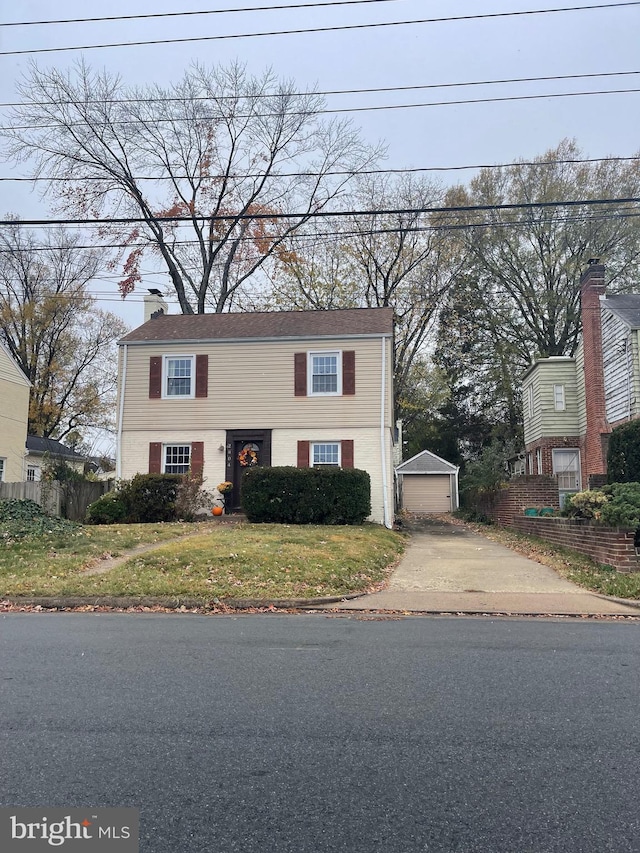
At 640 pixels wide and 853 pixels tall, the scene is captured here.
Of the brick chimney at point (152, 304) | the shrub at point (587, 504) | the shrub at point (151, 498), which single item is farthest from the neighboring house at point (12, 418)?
the shrub at point (587, 504)

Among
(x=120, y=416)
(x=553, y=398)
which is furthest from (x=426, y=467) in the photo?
(x=120, y=416)

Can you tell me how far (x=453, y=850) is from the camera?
3047 millimetres

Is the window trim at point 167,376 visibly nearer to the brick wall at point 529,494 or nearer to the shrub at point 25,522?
the shrub at point 25,522

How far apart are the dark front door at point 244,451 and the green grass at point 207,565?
18.9 feet

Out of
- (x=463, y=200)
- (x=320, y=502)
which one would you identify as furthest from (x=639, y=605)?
(x=463, y=200)

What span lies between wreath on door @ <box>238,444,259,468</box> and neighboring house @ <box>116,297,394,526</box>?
0.10 ft

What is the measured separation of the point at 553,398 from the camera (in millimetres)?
26781

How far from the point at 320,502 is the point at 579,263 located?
77.8 feet

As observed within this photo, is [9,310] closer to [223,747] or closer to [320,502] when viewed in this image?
[320,502]

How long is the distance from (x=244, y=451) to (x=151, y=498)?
3543 mm

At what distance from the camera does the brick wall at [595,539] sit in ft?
36.9

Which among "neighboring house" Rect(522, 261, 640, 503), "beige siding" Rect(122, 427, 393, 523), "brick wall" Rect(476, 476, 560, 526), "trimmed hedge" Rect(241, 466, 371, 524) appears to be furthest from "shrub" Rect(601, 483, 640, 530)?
"beige siding" Rect(122, 427, 393, 523)

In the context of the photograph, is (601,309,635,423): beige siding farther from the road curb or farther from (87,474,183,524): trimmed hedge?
the road curb

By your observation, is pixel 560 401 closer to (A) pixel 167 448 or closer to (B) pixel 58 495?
(A) pixel 167 448
